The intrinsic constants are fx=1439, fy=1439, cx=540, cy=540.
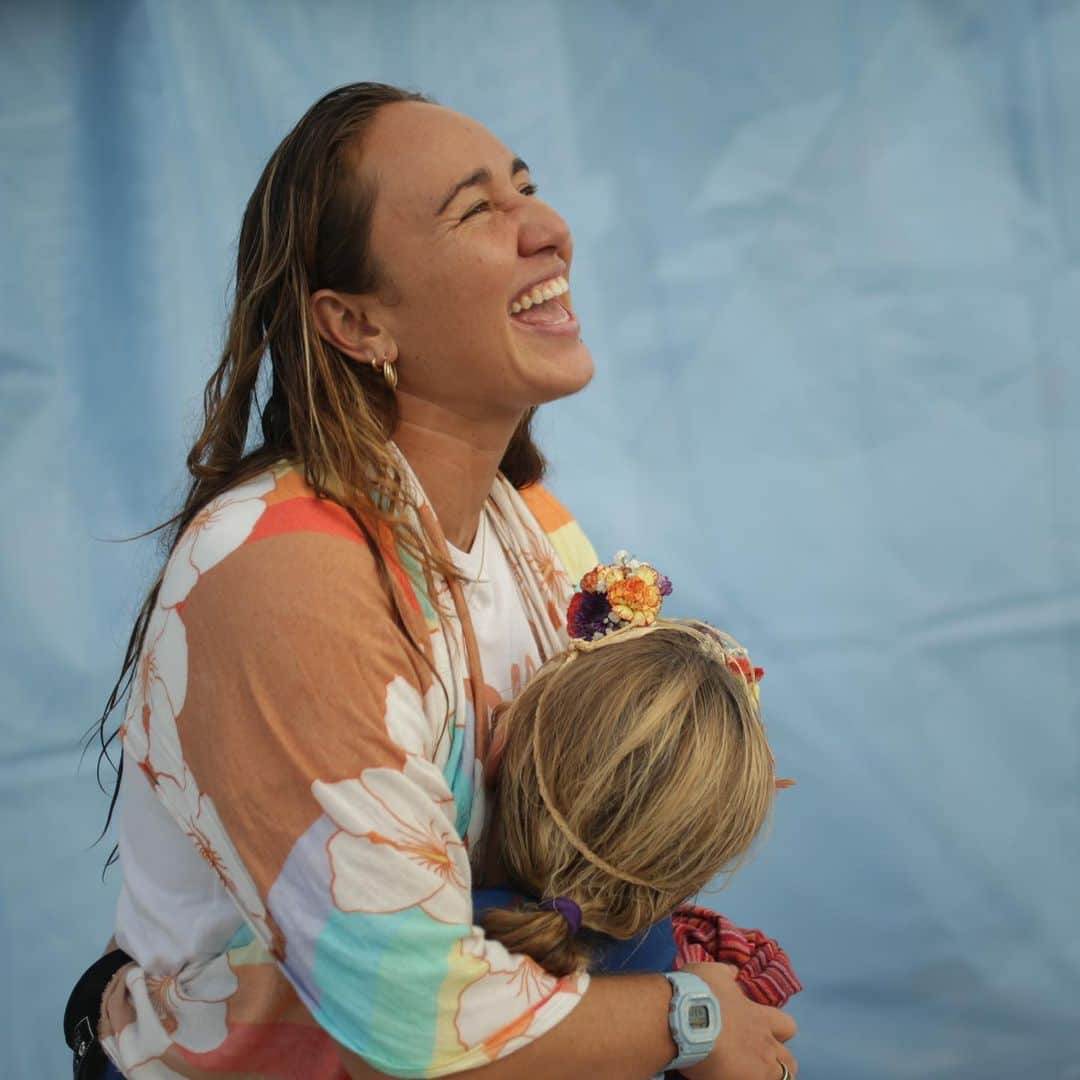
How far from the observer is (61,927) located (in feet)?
9.05

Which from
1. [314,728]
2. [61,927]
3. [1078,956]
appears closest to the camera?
[314,728]

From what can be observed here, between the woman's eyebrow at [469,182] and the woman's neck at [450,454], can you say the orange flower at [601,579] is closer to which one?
the woman's neck at [450,454]

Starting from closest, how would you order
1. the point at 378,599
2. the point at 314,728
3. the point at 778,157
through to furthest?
the point at 314,728 → the point at 378,599 → the point at 778,157

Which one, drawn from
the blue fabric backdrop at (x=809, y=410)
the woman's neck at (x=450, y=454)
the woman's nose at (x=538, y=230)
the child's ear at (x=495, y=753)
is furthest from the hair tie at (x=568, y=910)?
the blue fabric backdrop at (x=809, y=410)

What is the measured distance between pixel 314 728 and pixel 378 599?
0.19 metres

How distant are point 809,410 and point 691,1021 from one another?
1.85 meters

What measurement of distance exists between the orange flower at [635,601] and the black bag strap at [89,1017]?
77 cm

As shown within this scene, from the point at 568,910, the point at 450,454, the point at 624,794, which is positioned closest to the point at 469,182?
the point at 450,454

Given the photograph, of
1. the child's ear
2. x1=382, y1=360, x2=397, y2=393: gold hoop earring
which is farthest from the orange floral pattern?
x1=382, y1=360, x2=397, y2=393: gold hoop earring

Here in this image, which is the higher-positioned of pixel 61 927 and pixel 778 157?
pixel 778 157

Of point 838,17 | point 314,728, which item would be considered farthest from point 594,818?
point 838,17

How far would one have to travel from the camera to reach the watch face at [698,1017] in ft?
5.32

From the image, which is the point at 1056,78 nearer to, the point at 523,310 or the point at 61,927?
the point at 523,310

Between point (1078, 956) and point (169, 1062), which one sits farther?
point (1078, 956)
